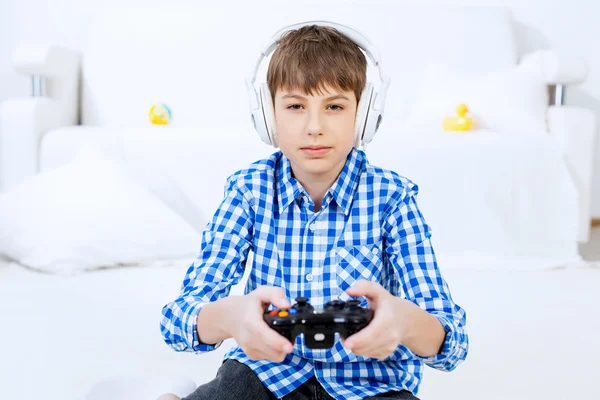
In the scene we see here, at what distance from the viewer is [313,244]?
84 cm

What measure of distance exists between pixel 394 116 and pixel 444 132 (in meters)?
0.43

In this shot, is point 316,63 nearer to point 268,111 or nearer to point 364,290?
point 268,111

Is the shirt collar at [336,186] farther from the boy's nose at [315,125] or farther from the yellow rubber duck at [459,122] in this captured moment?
the yellow rubber duck at [459,122]

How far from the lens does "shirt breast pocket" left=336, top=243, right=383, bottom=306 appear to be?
823 millimetres
